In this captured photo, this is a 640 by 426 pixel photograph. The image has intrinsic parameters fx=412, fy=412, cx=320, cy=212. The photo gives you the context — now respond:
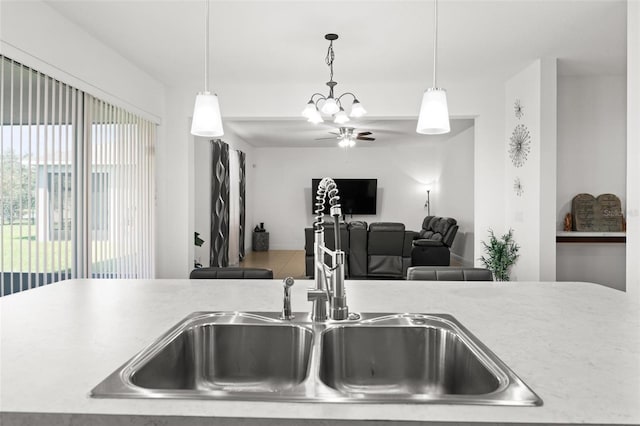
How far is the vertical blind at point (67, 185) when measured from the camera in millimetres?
2691

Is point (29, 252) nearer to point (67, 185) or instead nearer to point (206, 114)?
point (67, 185)

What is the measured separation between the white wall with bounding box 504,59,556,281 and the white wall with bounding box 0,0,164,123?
4.30m

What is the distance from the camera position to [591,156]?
484 cm

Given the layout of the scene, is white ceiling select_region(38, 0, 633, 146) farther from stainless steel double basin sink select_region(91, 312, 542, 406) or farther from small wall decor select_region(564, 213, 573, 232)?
stainless steel double basin sink select_region(91, 312, 542, 406)

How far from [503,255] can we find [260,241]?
6001 mm

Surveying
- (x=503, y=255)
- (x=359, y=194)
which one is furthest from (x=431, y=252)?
(x=359, y=194)

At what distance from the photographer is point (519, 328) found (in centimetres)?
110

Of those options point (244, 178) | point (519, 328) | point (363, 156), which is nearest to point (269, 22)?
point (519, 328)

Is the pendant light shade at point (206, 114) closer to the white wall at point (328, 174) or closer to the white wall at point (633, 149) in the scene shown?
the white wall at point (633, 149)

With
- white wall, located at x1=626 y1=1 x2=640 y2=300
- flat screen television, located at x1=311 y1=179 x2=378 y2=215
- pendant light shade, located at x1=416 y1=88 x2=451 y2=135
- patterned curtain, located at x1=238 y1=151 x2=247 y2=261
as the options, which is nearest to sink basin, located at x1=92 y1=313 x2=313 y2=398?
pendant light shade, located at x1=416 y1=88 x2=451 y2=135

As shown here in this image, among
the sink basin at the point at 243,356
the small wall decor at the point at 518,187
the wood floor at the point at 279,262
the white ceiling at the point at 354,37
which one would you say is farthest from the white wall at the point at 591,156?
the sink basin at the point at 243,356

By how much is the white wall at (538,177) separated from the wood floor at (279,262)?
316cm

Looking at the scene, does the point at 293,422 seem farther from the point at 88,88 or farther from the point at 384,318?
the point at 88,88

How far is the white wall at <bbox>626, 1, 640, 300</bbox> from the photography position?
2.89 m
